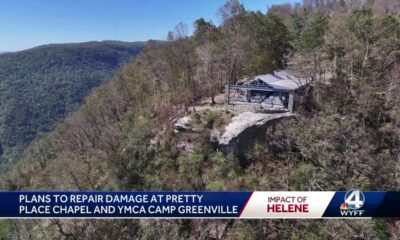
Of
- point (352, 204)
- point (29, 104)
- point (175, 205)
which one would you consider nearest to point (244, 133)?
point (352, 204)

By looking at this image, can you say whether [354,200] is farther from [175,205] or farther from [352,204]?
[175,205]

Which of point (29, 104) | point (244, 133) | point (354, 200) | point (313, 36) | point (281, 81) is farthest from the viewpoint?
point (29, 104)

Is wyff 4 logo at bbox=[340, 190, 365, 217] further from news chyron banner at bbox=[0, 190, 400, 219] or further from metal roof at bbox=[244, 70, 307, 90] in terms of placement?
metal roof at bbox=[244, 70, 307, 90]

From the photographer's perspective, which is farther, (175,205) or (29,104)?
(29,104)

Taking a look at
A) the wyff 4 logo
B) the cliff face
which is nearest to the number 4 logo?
the wyff 4 logo

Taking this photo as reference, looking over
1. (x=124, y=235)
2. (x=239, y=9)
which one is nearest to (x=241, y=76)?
(x=239, y=9)

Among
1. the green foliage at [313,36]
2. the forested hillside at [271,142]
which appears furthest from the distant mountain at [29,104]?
the green foliage at [313,36]

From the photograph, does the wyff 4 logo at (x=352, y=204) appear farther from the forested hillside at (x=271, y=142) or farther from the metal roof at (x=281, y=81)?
the metal roof at (x=281, y=81)

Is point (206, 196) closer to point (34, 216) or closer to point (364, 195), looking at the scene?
point (364, 195)
